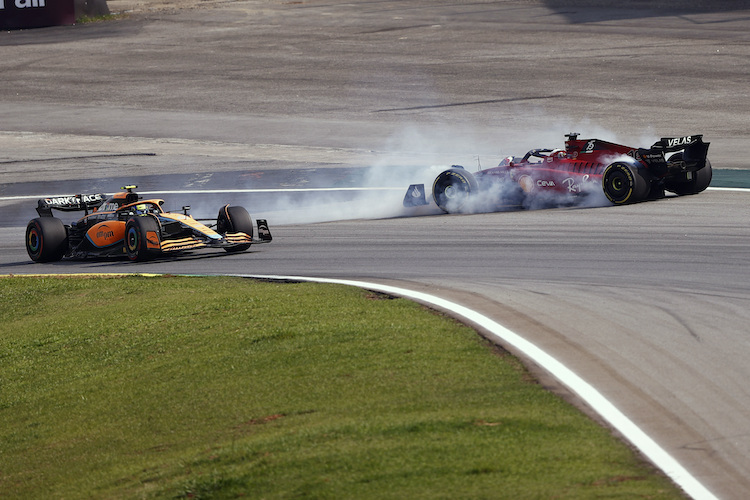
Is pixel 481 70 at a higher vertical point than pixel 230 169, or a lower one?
higher

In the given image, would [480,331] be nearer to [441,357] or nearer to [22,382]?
[441,357]

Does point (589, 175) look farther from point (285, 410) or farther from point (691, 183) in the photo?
point (285, 410)

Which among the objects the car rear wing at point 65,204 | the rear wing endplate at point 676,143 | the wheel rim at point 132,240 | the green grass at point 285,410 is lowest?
the green grass at point 285,410

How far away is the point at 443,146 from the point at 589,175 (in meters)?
11.5

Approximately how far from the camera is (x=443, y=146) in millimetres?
31969

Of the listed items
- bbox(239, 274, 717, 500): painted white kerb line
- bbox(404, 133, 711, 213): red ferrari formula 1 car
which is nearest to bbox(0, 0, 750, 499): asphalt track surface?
bbox(239, 274, 717, 500): painted white kerb line

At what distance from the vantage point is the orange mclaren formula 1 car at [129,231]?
1894 cm

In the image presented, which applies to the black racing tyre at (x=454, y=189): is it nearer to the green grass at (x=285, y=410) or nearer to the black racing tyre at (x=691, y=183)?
the black racing tyre at (x=691, y=183)

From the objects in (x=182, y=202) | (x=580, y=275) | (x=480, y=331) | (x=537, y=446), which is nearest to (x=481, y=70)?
(x=182, y=202)

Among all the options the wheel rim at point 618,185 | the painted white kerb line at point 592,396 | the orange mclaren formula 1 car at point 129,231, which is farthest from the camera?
the wheel rim at point 618,185

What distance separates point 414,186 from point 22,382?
1213cm

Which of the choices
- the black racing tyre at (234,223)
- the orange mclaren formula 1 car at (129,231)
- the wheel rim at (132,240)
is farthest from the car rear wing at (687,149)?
the wheel rim at (132,240)

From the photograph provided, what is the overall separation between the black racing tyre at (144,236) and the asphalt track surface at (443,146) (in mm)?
392

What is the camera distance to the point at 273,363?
11.2m
